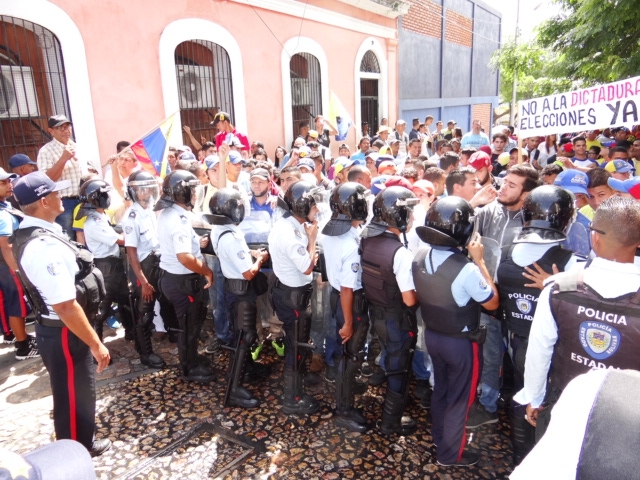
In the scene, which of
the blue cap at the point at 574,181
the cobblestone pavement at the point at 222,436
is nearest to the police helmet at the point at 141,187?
the cobblestone pavement at the point at 222,436

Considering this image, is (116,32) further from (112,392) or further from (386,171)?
(112,392)

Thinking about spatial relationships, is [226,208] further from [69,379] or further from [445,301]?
[445,301]

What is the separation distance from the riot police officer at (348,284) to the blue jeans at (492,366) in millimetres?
988

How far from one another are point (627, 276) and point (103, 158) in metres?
7.70

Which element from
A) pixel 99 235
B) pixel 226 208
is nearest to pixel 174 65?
pixel 99 235

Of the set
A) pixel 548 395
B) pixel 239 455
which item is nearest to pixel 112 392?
pixel 239 455

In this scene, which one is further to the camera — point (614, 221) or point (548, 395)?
point (548, 395)

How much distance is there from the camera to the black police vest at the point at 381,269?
10.8ft

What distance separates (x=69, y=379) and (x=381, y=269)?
2287 millimetres

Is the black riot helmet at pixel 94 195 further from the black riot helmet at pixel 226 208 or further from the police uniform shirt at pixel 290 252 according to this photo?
the police uniform shirt at pixel 290 252

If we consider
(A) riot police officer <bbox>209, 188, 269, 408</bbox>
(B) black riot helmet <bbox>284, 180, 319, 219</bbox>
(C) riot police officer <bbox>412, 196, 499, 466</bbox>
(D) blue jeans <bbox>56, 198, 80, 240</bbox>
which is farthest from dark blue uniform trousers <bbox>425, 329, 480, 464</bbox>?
(D) blue jeans <bbox>56, 198, 80, 240</bbox>

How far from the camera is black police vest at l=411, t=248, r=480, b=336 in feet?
9.55

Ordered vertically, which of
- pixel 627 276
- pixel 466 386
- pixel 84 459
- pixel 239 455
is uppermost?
pixel 627 276

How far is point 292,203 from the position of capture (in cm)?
377
